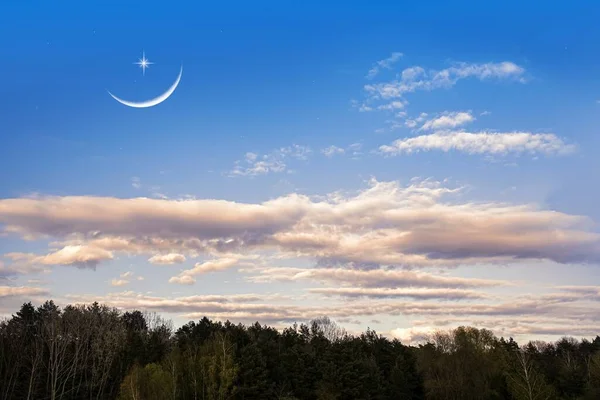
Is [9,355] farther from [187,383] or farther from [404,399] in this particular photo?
[404,399]

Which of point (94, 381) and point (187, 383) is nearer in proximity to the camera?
point (187, 383)

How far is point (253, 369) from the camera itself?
8544 centimetres

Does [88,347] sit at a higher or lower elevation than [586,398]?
higher

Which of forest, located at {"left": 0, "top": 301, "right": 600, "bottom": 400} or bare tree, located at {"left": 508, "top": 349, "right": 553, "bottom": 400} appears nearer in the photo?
bare tree, located at {"left": 508, "top": 349, "right": 553, "bottom": 400}

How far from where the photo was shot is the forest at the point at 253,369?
82062mm

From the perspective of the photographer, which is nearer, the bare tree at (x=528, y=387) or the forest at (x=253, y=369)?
the bare tree at (x=528, y=387)

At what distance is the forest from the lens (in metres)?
82.1

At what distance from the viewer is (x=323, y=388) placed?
84250 mm

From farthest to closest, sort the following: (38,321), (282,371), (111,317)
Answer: (38,321) < (111,317) < (282,371)

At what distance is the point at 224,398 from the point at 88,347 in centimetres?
4391

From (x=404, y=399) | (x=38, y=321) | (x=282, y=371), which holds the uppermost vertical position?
(x=38, y=321)

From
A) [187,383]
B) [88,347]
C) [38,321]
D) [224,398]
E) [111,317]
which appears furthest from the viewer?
[38,321]

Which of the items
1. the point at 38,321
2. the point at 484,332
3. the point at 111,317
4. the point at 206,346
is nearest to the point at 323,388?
the point at 206,346

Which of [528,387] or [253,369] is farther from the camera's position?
[253,369]
